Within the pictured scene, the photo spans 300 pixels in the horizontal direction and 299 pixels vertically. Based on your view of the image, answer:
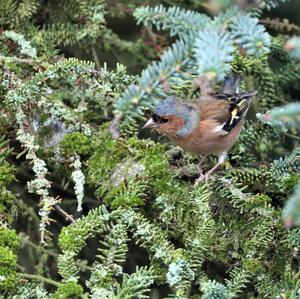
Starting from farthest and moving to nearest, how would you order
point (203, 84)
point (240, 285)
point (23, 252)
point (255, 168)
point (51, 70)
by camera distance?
point (23, 252), point (255, 168), point (51, 70), point (240, 285), point (203, 84)

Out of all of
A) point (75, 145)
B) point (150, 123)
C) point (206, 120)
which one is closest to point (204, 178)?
point (75, 145)

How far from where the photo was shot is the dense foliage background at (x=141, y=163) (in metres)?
1.76

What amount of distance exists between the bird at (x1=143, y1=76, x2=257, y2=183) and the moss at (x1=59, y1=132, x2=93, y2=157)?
467 mm

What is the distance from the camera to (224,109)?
140 inches

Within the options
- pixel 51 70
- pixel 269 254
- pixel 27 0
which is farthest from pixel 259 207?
pixel 27 0

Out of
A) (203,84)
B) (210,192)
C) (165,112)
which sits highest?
(203,84)

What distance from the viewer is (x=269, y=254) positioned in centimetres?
235

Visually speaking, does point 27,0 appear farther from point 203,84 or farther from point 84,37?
point 203,84

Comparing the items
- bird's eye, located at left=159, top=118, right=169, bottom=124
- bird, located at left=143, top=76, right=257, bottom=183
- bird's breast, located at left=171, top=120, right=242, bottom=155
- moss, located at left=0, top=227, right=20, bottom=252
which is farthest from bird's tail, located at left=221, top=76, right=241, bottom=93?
moss, located at left=0, top=227, right=20, bottom=252

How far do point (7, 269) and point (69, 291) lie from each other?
23 cm

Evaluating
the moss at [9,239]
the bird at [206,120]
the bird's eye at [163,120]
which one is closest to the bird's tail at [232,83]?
the bird at [206,120]

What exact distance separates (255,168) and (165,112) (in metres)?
0.67

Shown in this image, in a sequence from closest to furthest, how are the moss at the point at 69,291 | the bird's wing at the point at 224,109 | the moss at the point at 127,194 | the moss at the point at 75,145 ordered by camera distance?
1. the moss at the point at 69,291
2. the moss at the point at 127,194
3. the moss at the point at 75,145
4. the bird's wing at the point at 224,109

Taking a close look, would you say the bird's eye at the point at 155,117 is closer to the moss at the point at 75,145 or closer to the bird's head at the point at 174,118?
the bird's head at the point at 174,118
